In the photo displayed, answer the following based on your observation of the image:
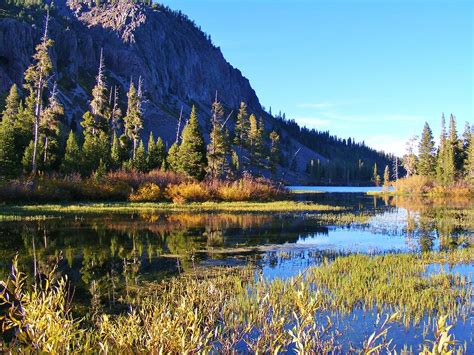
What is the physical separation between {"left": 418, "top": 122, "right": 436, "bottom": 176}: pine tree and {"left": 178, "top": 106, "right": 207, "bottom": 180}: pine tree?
219 feet

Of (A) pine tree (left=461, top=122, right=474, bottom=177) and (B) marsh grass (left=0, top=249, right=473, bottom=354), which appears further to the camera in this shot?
(A) pine tree (left=461, top=122, right=474, bottom=177)

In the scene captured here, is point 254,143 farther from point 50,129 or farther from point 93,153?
point 50,129

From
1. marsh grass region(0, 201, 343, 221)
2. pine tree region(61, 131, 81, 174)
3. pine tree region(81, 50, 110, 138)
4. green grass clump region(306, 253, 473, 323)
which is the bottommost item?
green grass clump region(306, 253, 473, 323)

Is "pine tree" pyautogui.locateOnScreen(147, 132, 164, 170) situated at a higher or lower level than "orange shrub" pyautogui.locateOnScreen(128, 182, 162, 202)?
higher

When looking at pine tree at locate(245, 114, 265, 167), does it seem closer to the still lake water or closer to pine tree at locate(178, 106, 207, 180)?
pine tree at locate(178, 106, 207, 180)

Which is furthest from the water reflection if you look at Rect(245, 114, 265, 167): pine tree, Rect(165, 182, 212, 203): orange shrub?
Rect(245, 114, 265, 167): pine tree

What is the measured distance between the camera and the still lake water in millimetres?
11486

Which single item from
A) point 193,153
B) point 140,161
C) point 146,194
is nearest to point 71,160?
point 146,194

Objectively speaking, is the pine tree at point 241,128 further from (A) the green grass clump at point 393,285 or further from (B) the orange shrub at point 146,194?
(A) the green grass clump at point 393,285

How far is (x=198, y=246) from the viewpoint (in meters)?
18.9

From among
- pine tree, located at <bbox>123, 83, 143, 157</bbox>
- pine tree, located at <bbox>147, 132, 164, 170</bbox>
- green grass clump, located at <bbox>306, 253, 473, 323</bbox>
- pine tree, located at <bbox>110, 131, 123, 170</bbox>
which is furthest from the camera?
pine tree, located at <bbox>147, 132, 164, 170</bbox>

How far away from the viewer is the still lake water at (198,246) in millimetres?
11486

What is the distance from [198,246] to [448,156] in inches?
3284

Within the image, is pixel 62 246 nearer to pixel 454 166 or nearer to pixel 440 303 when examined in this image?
pixel 440 303
